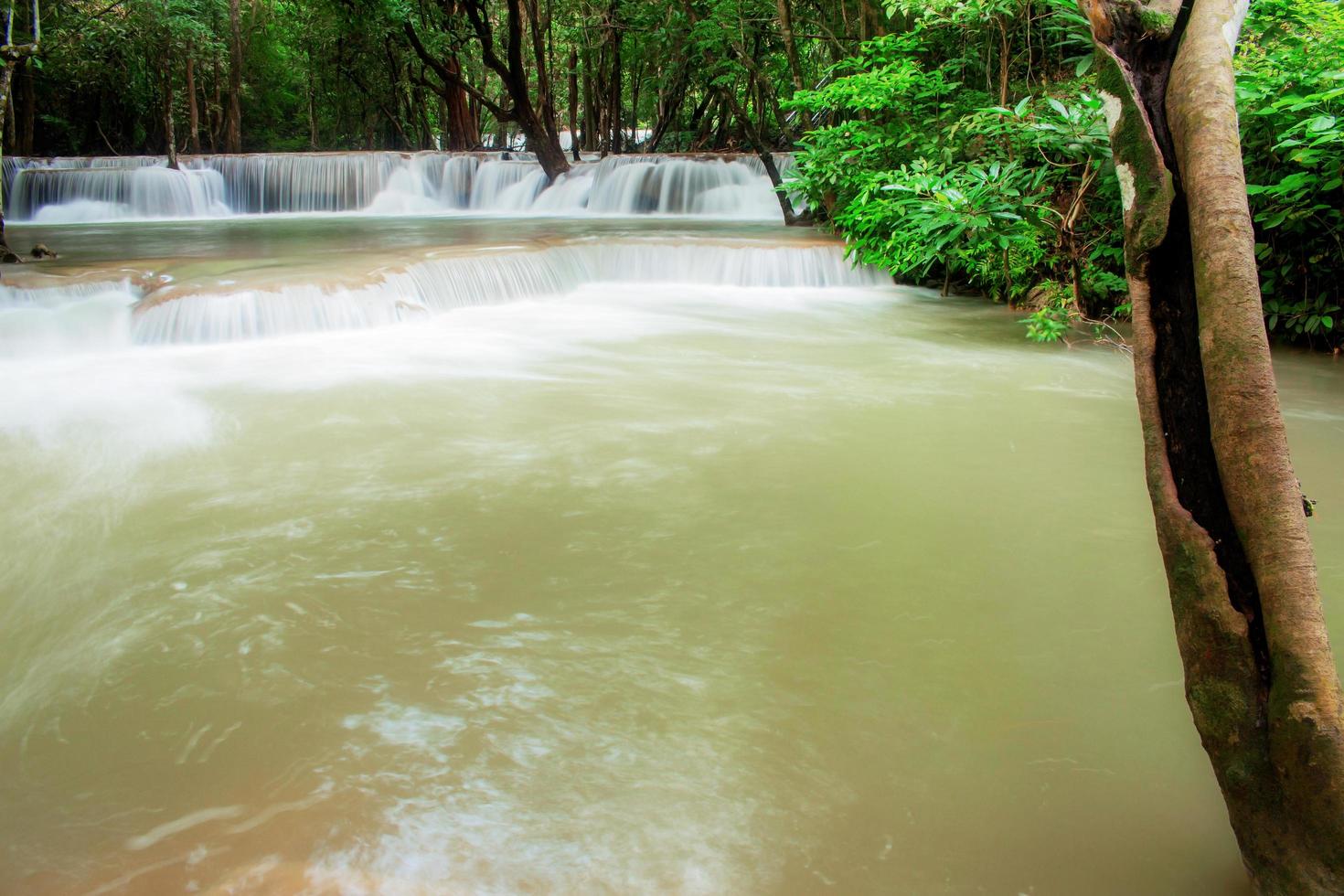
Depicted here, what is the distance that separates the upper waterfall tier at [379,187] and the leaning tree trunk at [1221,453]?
1326 centimetres

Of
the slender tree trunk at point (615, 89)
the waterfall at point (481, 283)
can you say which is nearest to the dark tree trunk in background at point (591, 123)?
the slender tree trunk at point (615, 89)

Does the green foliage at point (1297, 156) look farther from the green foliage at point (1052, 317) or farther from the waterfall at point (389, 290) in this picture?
the waterfall at point (389, 290)

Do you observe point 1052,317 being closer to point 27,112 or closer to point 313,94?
point 27,112

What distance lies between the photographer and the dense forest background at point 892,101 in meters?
6.27

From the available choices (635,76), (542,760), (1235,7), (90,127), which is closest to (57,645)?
(542,760)

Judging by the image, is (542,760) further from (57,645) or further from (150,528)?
(150,528)

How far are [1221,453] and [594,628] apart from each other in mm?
1810

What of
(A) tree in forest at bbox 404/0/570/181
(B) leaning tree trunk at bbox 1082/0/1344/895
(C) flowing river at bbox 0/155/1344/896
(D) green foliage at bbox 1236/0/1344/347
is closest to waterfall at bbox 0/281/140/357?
(C) flowing river at bbox 0/155/1344/896

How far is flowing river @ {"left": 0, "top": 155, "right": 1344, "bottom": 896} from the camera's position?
1.97 m

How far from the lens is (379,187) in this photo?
57.5ft

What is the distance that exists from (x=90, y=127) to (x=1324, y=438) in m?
26.9

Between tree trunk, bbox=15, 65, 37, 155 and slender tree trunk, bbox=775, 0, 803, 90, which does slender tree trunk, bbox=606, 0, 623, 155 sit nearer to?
slender tree trunk, bbox=775, 0, 803, 90

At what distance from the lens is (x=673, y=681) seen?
2578mm

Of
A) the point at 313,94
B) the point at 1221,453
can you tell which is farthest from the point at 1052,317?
the point at 313,94
